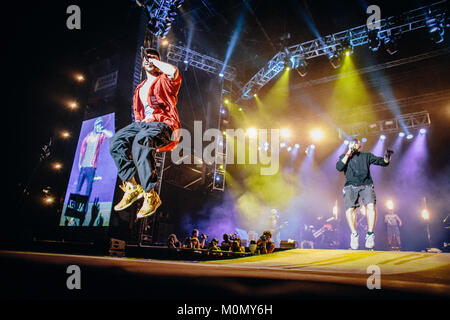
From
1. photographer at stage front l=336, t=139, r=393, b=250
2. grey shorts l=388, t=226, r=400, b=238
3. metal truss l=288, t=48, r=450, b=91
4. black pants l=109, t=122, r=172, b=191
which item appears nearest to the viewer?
black pants l=109, t=122, r=172, b=191

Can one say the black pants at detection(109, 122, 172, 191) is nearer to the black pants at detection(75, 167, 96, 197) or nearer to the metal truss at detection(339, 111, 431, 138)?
the black pants at detection(75, 167, 96, 197)

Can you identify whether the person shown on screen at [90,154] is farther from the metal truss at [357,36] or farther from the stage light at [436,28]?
the stage light at [436,28]

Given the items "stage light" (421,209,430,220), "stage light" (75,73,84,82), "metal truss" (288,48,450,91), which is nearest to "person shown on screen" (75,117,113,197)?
"stage light" (75,73,84,82)

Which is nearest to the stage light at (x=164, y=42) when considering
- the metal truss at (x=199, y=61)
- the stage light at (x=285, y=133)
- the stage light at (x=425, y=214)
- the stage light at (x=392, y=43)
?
the metal truss at (x=199, y=61)

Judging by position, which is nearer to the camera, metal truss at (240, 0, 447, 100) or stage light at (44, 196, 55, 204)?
metal truss at (240, 0, 447, 100)

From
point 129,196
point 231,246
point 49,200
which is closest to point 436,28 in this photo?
point 231,246

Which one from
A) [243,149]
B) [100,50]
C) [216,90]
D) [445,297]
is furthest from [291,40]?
[445,297]

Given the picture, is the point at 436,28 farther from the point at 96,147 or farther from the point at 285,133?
the point at 96,147

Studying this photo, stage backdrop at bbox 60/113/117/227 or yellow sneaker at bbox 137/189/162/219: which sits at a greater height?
stage backdrop at bbox 60/113/117/227

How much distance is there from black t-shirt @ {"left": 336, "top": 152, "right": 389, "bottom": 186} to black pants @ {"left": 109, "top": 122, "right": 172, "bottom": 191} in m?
3.88

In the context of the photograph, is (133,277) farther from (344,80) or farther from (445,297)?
(344,80)

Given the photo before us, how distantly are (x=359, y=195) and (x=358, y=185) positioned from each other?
9.2 inches

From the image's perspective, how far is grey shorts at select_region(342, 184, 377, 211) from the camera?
4719mm
